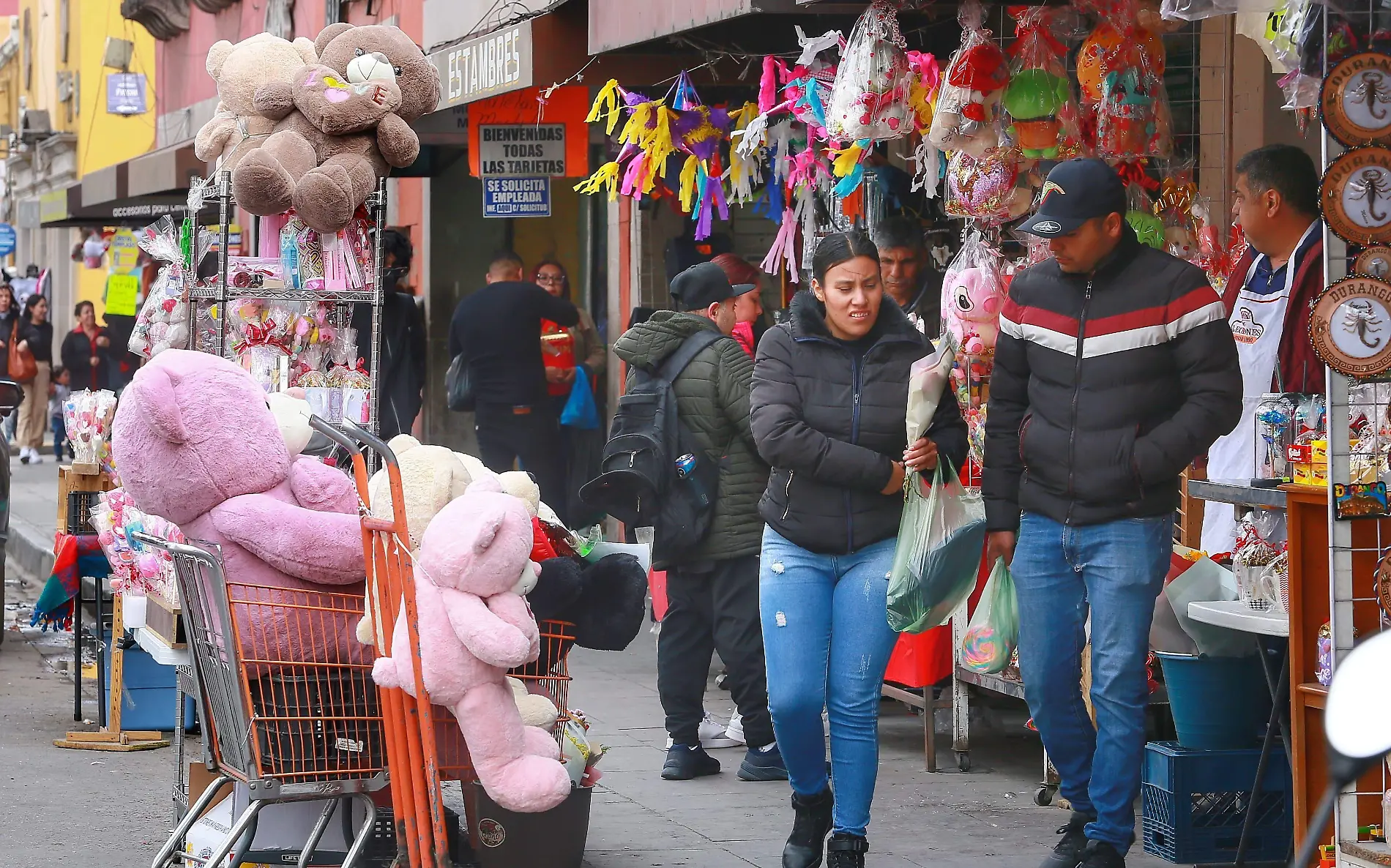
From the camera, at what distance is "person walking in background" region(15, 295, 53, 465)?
24250 millimetres

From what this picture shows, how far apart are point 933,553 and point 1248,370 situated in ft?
5.27

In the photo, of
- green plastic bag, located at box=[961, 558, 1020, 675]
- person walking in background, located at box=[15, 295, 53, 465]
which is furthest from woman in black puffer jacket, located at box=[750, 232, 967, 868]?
person walking in background, located at box=[15, 295, 53, 465]

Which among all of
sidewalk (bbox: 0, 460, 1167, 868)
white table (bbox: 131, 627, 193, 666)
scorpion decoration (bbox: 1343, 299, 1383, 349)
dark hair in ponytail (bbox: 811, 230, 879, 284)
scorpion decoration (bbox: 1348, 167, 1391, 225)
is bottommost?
sidewalk (bbox: 0, 460, 1167, 868)

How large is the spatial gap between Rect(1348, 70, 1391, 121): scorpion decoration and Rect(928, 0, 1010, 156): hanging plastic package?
202cm

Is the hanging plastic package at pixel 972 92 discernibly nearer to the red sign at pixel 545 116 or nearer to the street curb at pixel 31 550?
the red sign at pixel 545 116

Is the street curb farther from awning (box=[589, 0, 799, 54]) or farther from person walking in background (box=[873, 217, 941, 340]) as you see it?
person walking in background (box=[873, 217, 941, 340])

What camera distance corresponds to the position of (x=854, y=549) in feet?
18.1

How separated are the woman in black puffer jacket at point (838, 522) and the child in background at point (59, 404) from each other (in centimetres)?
1849

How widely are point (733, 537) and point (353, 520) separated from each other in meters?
2.34

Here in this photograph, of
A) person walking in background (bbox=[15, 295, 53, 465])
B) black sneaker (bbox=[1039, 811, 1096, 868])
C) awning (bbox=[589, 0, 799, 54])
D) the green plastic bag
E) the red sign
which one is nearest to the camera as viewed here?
black sneaker (bbox=[1039, 811, 1096, 868])

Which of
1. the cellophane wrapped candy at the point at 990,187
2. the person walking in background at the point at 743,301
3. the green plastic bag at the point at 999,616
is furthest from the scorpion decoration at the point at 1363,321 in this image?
the person walking in background at the point at 743,301

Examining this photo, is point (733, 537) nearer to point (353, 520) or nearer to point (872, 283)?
point (872, 283)

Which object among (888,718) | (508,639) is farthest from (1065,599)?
(888,718)

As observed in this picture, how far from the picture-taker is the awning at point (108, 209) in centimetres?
2106
